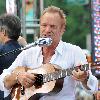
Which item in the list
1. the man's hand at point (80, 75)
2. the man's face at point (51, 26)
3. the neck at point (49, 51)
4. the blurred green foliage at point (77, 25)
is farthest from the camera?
the blurred green foliage at point (77, 25)

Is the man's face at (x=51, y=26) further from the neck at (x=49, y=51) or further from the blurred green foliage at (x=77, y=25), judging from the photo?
the blurred green foliage at (x=77, y=25)

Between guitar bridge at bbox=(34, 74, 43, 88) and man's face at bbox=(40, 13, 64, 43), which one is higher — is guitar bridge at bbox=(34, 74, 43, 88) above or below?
below

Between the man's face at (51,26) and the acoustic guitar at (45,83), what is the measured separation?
26 centimetres

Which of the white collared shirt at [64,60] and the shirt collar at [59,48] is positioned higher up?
the shirt collar at [59,48]

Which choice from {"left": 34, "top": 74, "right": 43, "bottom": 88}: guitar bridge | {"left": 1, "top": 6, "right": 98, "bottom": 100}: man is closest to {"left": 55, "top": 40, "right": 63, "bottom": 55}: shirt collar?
{"left": 1, "top": 6, "right": 98, "bottom": 100}: man

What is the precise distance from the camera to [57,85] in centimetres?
462

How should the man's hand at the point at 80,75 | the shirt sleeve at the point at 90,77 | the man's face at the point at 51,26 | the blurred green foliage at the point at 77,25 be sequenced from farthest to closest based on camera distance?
the blurred green foliage at the point at 77,25 < the man's face at the point at 51,26 < the shirt sleeve at the point at 90,77 < the man's hand at the point at 80,75

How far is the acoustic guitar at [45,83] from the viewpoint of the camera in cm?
461

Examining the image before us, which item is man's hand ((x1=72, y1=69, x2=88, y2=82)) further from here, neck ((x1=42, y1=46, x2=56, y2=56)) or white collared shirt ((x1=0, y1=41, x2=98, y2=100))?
neck ((x1=42, y1=46, x2=56, y2=56))

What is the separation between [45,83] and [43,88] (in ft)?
0.16

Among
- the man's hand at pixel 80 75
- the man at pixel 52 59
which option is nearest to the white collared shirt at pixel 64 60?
the man at pixel 52 59

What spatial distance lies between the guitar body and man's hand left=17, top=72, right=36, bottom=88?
6 cm

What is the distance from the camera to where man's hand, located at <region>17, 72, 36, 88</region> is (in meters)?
4.70

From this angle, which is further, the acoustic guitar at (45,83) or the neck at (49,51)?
the neck at (49,51)
